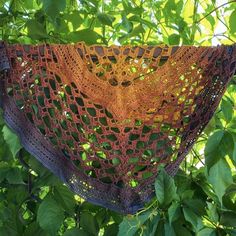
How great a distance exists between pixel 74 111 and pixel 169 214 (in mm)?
243

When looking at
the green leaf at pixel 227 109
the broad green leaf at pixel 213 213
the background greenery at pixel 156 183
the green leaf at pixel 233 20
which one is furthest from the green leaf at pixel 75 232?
the green leaf at pixel 233 20

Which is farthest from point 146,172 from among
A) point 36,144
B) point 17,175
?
point 17,175

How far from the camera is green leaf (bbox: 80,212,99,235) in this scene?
3.27 ft

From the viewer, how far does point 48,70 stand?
0.81 meters

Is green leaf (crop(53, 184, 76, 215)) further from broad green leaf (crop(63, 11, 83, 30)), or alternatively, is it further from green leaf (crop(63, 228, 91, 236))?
broad green leaf (crop(63, 11, 83, 30))

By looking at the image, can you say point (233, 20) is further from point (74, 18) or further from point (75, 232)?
point (75, 232)

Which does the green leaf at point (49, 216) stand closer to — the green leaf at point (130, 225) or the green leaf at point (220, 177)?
the green leaf at point (130, 225)

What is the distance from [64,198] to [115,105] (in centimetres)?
28

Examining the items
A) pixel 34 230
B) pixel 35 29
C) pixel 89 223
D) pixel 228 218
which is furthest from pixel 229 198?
pixel 35 29

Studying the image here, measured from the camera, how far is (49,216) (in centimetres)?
95

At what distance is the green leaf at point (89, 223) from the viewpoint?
997mm

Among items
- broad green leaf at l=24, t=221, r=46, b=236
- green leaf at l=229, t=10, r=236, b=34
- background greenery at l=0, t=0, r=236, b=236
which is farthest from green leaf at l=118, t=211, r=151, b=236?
green leaf at l=229, t=10, r=236, b=34

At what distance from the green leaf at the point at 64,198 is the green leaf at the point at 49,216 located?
3 centimetres

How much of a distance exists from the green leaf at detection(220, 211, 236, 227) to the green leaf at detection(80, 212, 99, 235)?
25 cm
